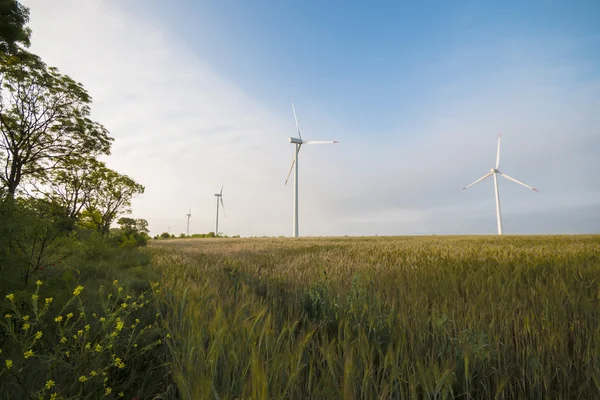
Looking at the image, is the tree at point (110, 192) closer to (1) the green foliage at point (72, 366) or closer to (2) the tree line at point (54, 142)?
(2) the tree line at point (54, 142)

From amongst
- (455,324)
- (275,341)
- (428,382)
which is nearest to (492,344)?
(455,324)

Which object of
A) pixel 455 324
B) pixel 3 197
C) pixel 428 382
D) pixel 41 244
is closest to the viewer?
pixel 428 382

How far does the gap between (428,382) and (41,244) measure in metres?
4.43

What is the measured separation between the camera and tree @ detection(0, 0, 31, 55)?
1905 centimetres

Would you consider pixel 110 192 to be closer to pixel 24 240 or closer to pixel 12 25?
pixel 12 25

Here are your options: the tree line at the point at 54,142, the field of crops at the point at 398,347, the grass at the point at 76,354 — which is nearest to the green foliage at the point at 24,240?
the grass at the point at 76,354

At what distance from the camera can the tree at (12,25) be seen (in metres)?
19.1

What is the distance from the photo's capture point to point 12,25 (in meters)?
19.7

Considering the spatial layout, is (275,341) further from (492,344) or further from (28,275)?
(28,275)

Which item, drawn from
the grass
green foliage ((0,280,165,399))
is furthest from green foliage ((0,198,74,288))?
green foliage ((0,280,165,399))

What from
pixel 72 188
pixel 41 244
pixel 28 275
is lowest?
pixel 28 275

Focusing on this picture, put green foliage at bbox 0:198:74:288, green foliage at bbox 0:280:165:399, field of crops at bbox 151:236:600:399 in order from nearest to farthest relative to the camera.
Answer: field of crops at bbox 151:236:600:399, green foliage at bbox 0:280:165:399, green foliage at bbox 0:198:74:288

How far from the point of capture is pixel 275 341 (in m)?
2.28

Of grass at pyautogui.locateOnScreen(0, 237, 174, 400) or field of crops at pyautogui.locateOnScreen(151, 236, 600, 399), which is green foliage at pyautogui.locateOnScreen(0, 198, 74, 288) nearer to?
grass at pyautogui.locateOnScreen(0, 237, 174, 400)
